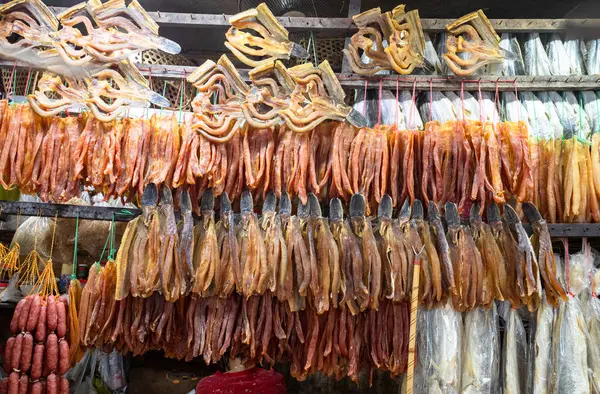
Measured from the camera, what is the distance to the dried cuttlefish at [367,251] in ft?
11.6

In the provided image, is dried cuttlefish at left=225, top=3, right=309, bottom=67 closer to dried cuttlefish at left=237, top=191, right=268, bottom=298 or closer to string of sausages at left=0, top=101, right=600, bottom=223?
string of sausages at left=0, top=101, right=600, bottom=223

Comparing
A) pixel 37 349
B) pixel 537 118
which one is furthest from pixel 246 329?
pixel 537 118

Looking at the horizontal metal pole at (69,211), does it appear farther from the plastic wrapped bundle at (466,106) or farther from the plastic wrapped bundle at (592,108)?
the plastic wrapped bundle at (592,108)

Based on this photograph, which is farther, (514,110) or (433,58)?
(433,58)

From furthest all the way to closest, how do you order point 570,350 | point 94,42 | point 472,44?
1. point 472,44
2. point 94,42
3. point 570,350

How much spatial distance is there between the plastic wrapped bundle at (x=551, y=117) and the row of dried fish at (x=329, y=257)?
0.88 metres

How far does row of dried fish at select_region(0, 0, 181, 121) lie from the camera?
3.96 m

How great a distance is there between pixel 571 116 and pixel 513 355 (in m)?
2.05

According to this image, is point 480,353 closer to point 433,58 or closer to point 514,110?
point 514,110

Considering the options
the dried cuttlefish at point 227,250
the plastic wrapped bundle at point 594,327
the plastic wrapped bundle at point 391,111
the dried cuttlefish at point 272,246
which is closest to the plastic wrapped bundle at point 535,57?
the plastic wrapped bundle at point 391,111

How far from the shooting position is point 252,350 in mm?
3625

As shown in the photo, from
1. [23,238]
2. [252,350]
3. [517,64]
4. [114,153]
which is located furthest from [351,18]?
[23,238]

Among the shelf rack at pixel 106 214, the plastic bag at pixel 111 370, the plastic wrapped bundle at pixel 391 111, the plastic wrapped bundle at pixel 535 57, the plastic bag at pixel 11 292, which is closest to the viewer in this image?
the shelf rack at pixel 106 214

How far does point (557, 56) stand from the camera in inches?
175
